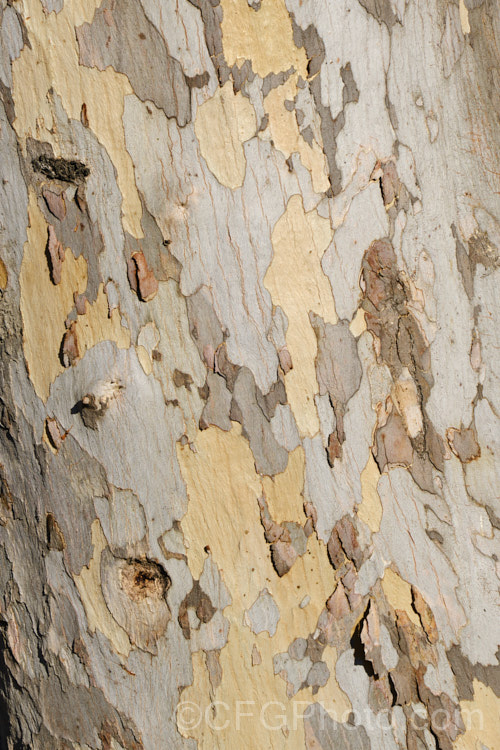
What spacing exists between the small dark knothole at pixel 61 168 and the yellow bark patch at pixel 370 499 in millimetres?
741

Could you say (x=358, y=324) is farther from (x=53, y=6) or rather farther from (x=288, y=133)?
(x=53, y=6)

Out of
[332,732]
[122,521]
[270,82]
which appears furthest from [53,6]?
[332,732]

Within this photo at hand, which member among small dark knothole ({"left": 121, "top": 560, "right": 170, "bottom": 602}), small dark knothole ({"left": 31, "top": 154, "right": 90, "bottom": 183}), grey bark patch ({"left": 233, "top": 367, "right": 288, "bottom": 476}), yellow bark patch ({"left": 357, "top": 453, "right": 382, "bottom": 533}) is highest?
small dark knothole ({"left": 31, "top": 154, "right": 90, "bottom": 183})

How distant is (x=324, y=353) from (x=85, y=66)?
26.5 inches

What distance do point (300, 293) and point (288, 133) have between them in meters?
0.29

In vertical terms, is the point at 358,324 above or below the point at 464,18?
below

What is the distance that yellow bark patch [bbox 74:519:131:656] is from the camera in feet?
3.51

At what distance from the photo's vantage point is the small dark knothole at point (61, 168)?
1057 mm

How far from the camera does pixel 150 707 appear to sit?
1.06 metres

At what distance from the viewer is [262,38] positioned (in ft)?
3.47

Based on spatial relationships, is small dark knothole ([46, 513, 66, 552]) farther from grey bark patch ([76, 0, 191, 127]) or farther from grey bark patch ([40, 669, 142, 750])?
grey bark patch ([76, 0, 191, 127])

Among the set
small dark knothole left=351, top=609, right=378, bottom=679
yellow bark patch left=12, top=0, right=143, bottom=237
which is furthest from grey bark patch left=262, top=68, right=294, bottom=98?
small dark knothole left=351, top=609, right=378, bottom=679

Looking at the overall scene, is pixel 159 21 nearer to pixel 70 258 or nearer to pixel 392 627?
pixel 70 258

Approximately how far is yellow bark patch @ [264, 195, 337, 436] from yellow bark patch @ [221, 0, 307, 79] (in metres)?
0.25
